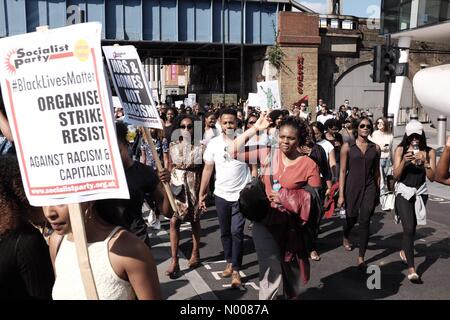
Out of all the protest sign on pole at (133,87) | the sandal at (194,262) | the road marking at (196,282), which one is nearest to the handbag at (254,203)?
the protest sign on pole at (133,87)

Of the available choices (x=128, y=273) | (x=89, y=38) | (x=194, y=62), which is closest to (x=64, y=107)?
(x=89, y=38)

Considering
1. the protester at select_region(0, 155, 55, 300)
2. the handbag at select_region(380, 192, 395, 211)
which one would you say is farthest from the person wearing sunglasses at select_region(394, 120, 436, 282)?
the protester at select_region(0, 155, 55, 300)

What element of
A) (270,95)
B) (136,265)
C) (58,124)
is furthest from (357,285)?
(58,124)

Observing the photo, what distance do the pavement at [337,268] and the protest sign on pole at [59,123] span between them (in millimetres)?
3173

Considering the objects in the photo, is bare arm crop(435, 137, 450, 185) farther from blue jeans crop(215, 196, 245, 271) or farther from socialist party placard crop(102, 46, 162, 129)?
socialist party placard crop(102, 46, 162, 129)

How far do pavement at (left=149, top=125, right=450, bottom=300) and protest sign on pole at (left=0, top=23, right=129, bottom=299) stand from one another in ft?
10.4

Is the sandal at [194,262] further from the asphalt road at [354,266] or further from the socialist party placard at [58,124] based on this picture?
the socialist party placard at [58,124]

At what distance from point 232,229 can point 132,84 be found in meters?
2.26

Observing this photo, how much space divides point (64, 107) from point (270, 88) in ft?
20.7

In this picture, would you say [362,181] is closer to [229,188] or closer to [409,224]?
[409,224]

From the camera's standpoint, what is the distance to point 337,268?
619 centimetres

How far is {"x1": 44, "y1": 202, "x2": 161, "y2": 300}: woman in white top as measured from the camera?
2221 millimetres

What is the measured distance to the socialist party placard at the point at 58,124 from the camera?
222cm
